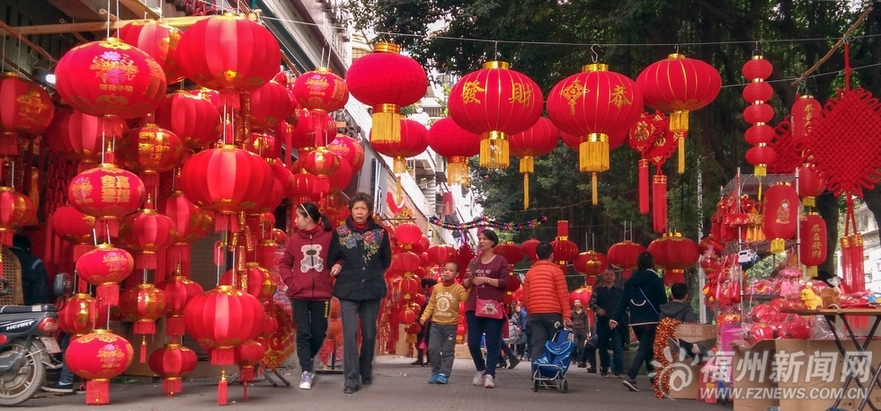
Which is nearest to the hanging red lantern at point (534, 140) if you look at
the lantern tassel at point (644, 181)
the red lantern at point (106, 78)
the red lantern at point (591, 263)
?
the lantern tassel at point (644, 181)

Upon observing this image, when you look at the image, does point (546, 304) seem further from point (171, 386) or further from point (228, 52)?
point (228, 52)

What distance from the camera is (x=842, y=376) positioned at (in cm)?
764

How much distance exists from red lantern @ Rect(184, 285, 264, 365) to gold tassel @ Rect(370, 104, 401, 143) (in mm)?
2685

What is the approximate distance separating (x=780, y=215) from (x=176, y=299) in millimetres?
6572

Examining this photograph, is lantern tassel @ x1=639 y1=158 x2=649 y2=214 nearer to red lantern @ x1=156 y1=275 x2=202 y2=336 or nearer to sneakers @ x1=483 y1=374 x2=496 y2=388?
sneakers @ x1=483 y1=374 x2=496 y2=388

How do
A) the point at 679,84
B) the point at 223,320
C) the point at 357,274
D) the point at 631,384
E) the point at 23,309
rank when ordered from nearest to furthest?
the point at 223,320 → the point at 23,309 → the point at 357,274 → the point at 679,84 → the point at 631,384

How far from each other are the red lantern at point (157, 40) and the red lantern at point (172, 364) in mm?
2516

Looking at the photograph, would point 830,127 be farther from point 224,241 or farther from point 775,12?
point 224,241

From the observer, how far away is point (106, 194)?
771 cm

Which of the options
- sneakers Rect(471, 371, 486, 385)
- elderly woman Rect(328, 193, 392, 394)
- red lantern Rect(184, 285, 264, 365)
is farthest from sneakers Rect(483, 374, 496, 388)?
red lantern Rect(184, 285, 264, 365)

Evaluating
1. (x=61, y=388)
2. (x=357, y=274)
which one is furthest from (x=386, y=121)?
(x=61, y=388)

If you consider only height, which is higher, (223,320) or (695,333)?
(223,320)

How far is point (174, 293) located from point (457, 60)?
756 cm

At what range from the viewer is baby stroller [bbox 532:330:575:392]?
10297 mm
